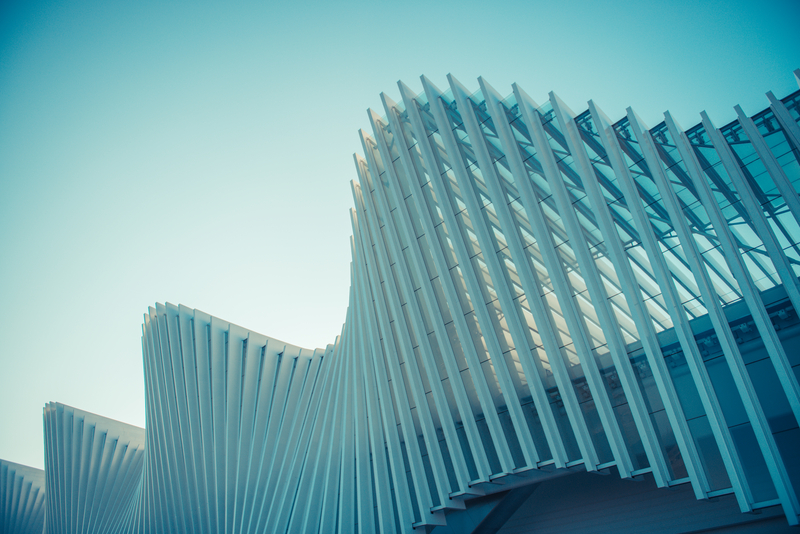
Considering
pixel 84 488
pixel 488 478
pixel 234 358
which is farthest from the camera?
pixel 84 488

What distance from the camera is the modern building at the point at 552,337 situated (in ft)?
39.3

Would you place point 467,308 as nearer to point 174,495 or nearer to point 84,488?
point 174,495

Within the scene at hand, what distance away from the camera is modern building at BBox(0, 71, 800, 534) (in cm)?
1198

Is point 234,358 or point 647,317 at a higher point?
point 234,358

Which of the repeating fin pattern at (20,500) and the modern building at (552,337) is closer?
the modern building at (552,337)

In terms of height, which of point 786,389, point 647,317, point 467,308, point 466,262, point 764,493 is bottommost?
point 764,493

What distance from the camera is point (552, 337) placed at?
1441 cm

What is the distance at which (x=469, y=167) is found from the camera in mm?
16812

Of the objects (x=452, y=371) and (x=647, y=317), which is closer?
(x=647, y=317)

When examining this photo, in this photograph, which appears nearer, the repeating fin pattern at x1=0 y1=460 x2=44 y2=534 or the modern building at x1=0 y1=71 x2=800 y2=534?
the modern building at x1=0 y1=71 x2=800 y2=534

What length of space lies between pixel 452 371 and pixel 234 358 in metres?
15.0

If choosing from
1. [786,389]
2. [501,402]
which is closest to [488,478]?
[501,402]

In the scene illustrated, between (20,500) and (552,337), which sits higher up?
(20,500)

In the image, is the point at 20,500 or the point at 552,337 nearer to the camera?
the point at 552,337
